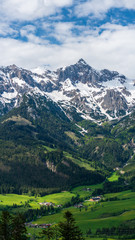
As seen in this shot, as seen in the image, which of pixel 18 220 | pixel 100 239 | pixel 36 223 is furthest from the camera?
pixel 36 223

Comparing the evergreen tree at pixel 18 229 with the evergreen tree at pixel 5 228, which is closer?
the evergreen tree at pixel 18 229

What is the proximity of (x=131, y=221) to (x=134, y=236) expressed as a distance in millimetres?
21805

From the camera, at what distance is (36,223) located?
185 m

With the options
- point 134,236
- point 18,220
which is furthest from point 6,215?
point 134,236

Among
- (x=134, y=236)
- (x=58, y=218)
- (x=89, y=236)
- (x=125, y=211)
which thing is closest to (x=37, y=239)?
(x=89, y=236)

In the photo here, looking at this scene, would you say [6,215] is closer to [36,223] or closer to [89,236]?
[89,236]

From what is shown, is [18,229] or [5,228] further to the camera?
[18,229]

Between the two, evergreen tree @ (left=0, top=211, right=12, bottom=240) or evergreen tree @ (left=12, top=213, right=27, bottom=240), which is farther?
evergreen tree @ (left=0, top=211, right=12, bottom=240)

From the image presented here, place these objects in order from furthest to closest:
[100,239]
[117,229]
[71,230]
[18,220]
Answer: [117,229] → [100,239] → [18,220] → [71,230]

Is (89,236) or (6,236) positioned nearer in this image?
(6,236)

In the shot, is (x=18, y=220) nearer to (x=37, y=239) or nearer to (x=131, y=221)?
(x=37, y=239)

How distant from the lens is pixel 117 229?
16312cm

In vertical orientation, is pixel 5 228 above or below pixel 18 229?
above

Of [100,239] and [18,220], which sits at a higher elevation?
[18,220]
